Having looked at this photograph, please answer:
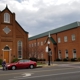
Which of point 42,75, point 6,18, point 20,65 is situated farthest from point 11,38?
point 42,75

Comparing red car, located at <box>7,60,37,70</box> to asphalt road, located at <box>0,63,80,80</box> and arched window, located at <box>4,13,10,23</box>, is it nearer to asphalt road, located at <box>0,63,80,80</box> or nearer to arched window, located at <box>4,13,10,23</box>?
asphalt road, located at <box>0,63,80,80</box>

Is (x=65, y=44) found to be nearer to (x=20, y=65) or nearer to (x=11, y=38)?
(x=11, y=38)

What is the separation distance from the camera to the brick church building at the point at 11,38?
3425 centimetres

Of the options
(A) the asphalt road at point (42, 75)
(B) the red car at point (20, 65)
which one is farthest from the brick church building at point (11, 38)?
(A) the asphalt road at point (42, 75)

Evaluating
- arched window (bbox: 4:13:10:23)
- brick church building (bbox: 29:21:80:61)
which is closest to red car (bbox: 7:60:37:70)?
arched window (bbox: 4:13:10:23)

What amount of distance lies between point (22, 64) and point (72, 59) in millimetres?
21557

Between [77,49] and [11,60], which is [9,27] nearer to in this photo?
[11,60]

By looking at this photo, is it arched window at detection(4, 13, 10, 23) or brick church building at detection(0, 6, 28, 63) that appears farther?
arched window at detection(4, 13, 10, 23)

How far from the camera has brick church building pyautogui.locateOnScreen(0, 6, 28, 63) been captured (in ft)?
112

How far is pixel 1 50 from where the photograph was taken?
110ft

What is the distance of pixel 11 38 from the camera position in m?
34.9

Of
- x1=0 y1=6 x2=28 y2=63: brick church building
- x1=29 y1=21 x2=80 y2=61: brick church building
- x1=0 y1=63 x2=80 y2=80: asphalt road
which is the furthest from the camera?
x1=29 y1=21 x2=80 y2=61: brick church building

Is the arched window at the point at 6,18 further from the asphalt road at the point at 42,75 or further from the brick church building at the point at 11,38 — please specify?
the asphalt road at the point at 42,75

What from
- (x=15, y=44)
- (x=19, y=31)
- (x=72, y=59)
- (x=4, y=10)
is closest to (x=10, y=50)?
(x=15, y=44)
